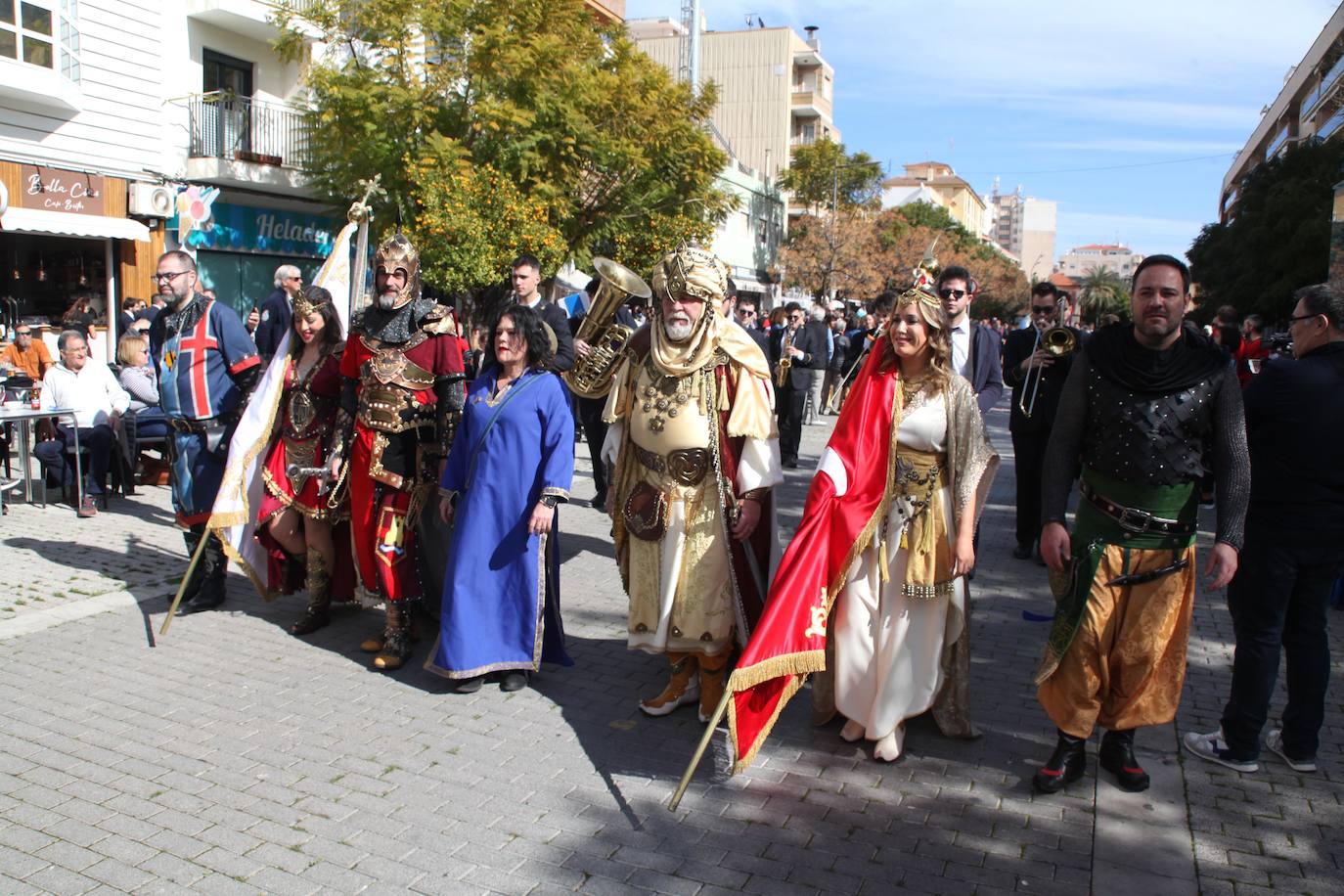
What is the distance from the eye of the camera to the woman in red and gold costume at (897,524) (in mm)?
4164

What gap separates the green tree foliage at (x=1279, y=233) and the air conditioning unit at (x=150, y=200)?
22028 mm

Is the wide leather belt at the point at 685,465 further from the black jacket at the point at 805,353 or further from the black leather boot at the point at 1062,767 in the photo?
the black jacket at the point at 805,353

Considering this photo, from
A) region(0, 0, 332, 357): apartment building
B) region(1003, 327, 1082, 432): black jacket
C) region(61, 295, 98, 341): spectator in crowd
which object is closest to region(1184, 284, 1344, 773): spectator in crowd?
region(1003, 327, 1082, 432): black jacket

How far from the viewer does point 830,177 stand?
5084 centimetres

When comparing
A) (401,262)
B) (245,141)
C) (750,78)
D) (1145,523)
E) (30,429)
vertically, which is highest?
(750,78)

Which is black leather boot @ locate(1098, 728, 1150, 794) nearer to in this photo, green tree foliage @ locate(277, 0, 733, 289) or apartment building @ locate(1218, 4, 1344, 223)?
green tree foliage @ locate(277, 0, 733, 289)

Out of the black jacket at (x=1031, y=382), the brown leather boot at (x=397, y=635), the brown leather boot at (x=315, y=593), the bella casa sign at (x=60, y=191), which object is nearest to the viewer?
the brown leather boot at (x=397, y=635)

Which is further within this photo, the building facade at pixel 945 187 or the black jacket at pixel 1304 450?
the building facade at pixel 945 187

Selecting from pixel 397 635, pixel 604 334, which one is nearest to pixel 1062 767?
pixel 604 334

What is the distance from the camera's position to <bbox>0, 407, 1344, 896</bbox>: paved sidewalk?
3.43 m

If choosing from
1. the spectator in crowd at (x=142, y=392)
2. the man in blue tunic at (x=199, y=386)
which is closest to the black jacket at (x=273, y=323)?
the spectator in crowd at (x=142, y=392)

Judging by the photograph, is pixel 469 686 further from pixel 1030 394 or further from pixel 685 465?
pixel 1030 394

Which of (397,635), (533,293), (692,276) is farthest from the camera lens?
(533,293)

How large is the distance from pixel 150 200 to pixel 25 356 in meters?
6.61
